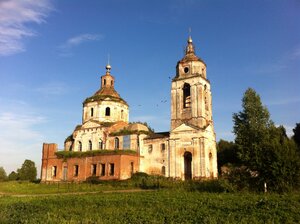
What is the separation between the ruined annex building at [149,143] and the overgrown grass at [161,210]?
19279 millimetres

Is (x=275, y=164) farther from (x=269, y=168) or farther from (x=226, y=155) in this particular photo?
(x=226, y=155)

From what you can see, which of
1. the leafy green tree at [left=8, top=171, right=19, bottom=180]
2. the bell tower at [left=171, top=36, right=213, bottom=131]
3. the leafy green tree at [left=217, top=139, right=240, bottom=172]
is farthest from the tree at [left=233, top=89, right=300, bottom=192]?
the leafy green tree at [left=8, top=171, right=19, bottom=180]

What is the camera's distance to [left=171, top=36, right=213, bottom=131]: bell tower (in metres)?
→ 38.4

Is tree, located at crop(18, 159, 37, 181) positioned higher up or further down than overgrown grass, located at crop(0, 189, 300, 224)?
higher up

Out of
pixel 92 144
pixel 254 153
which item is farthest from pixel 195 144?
pixel 254 153

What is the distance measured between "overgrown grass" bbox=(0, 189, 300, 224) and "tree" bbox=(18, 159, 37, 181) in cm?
4839

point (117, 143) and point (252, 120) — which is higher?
point (252, 120)

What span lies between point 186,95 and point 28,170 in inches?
1580

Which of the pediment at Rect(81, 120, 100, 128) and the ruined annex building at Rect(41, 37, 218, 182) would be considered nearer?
the ruined annex building at Rect(41, 37, 218, 182)

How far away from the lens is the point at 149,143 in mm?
40250

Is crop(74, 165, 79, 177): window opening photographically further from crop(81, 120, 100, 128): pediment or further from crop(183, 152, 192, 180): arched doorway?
crop(183, 152, 192, 180): arched doorway

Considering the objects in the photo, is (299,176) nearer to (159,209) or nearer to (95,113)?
(159,209)

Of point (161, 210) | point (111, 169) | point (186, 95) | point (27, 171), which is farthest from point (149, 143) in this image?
point (27, 171)

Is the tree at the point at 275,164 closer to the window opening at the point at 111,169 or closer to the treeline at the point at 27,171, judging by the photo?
the window opening at the point at 111,169
